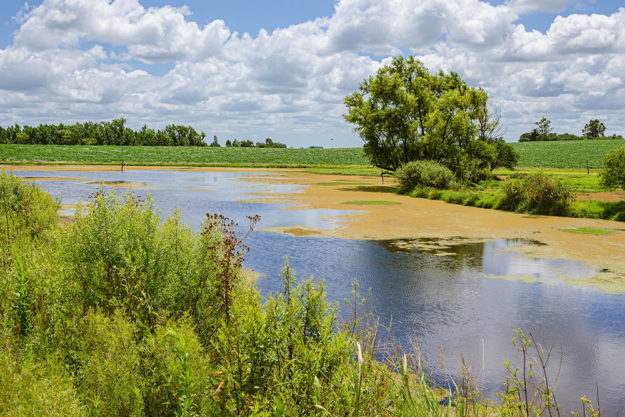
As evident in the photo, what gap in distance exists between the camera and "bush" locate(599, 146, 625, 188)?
25.7 meters

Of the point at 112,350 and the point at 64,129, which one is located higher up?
the point at 64,129

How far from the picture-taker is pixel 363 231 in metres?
22.2

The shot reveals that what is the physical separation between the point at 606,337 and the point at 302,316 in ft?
23.9

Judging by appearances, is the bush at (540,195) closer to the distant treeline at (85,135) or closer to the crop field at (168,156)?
the crop field at (168,156)

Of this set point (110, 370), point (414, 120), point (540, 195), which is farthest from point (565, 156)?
point (110, 370)

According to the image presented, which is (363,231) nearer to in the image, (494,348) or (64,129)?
(494,348)

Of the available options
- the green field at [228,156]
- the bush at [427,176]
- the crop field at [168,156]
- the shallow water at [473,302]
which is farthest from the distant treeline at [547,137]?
the shallow water at [473,302]

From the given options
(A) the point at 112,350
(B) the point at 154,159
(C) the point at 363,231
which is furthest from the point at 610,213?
(B) the point at 154,159

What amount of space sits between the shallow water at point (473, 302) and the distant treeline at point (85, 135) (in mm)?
152730

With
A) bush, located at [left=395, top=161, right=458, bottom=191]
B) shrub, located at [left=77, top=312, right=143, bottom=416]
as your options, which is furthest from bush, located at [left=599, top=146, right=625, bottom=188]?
shrub, located at [left=77, top=312, right=143, bottom=416]

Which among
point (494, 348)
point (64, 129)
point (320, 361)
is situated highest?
point (64, 129)

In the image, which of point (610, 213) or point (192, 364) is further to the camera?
point (610, 213)

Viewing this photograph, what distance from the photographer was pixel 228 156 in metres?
113

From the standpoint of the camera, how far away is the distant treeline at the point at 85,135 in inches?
6171
